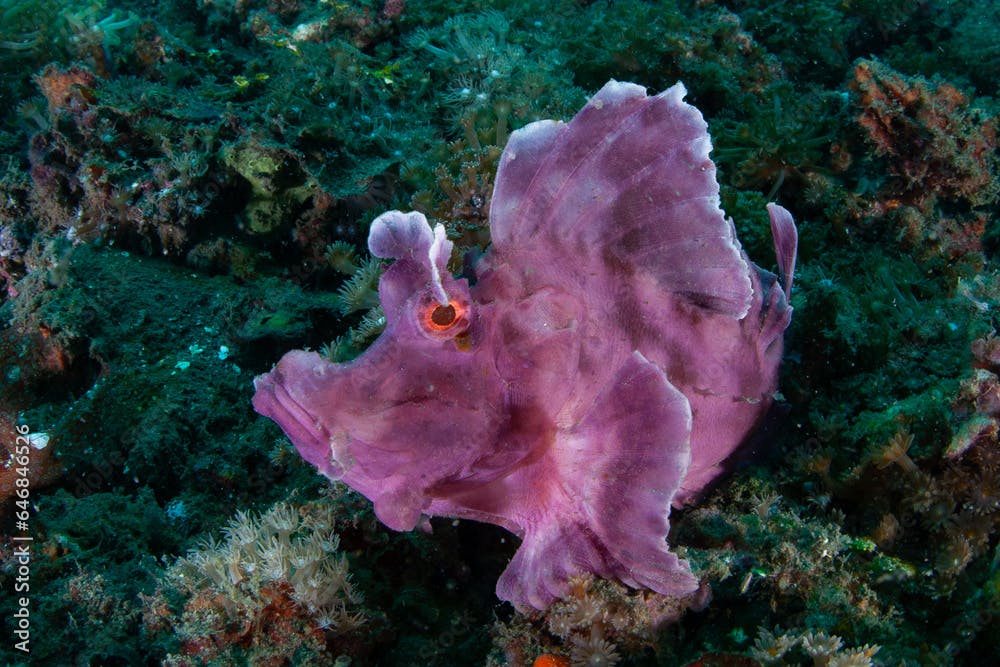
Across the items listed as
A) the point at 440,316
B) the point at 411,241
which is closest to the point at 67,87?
the point at 411,241

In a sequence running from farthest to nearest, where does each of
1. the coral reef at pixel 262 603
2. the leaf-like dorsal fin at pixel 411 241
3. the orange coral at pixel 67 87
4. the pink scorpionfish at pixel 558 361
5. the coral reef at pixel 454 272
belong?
1. the orange coral at pixel 67 87
2. the coral reef at pixel 262 603
3. the coral reef at pixel 454 272
4. the pink scorpionfish at pixel 558 361
5. the leaf-like dorsal fin at pixel 411 241

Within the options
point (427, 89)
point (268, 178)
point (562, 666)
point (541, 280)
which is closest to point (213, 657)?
point (562, 666)

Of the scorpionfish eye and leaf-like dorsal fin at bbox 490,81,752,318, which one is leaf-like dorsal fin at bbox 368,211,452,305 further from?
leaf-like dorsal fin at bbox 490,81,752,318

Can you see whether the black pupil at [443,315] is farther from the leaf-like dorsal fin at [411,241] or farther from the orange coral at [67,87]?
the orange coral at [67,87]

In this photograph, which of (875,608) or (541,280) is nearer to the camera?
(875,608)

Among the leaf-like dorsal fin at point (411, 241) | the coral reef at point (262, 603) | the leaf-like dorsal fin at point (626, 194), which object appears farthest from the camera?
the coral reef at point (262, 603)

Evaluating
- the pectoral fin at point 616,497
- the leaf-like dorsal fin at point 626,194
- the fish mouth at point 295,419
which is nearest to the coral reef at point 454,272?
the pectoral fin at point 616,497

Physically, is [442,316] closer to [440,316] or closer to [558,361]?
[440,316]

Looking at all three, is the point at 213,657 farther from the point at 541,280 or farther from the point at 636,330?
the point at 636,330
